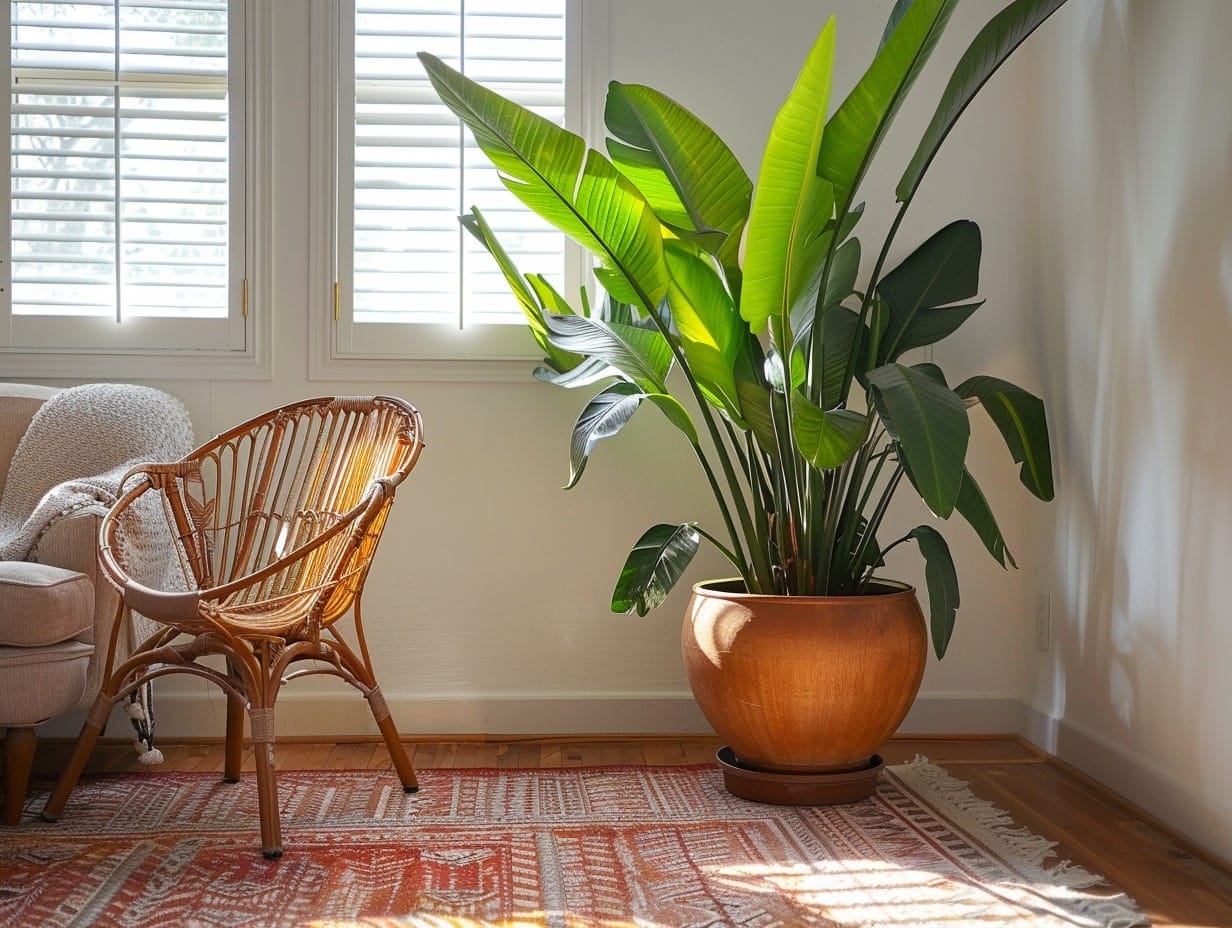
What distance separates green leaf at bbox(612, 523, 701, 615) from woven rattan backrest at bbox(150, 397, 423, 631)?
0.51 metres

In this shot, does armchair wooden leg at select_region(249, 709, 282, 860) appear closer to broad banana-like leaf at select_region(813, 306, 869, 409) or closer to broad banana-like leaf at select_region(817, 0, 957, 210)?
broad banana-like leaf at select_region(813, 306, 869, 409)

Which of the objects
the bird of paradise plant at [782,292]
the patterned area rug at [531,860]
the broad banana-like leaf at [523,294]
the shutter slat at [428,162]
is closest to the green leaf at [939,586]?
the bird of paradise plant at [782,292]

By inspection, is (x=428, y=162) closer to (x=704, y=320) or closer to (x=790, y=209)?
(x=704, y=320)

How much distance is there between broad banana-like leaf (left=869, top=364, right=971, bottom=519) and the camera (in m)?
1.81

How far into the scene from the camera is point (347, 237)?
9.51ft

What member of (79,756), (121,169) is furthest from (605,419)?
(121,169)

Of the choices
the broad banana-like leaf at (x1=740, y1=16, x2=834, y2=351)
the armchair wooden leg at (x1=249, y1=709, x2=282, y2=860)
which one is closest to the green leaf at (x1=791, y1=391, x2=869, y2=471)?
the broad banana-like leaf at (x1=740, y1=16, x2=834, y2=351)

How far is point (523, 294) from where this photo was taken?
2570 millimetres

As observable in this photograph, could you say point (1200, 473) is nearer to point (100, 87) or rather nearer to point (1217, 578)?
point (1217, 578)

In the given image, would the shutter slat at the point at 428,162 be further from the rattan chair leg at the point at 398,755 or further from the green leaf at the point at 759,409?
the rattan chair leg at the point at 398,755

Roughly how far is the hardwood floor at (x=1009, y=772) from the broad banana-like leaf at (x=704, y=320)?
3.10 ft

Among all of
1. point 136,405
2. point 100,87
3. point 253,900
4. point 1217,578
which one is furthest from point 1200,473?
point 100,87

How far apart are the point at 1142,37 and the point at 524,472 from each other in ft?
5.51

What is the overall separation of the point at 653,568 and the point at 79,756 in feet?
3.79
